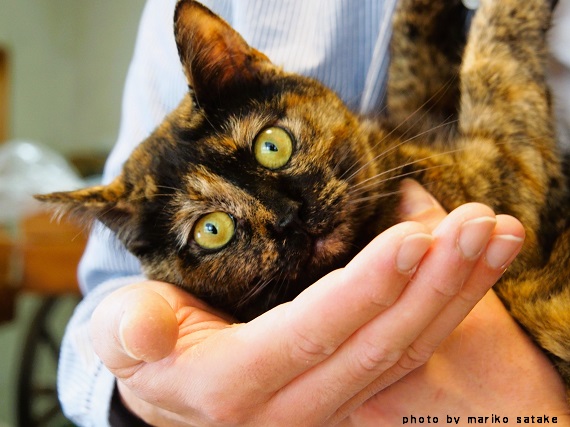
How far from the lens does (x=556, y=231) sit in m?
1.09

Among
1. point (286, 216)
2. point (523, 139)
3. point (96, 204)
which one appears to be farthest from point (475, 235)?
point (96, 204)

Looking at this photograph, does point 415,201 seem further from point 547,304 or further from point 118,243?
point 118,243

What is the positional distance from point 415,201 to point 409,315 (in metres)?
0.41

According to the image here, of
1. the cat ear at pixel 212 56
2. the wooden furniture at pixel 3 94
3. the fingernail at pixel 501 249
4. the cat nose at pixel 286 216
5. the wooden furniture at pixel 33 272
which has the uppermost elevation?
the cat ear at pixel 212 56

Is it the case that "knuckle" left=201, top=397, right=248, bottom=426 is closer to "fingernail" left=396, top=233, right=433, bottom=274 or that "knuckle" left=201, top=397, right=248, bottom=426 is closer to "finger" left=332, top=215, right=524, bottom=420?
"finger" left=332, top=215, right=524, bottom=420

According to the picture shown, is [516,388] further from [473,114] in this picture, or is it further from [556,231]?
[473,114]

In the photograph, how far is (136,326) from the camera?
2.10 feet

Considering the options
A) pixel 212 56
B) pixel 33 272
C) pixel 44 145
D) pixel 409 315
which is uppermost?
pixel 212 56

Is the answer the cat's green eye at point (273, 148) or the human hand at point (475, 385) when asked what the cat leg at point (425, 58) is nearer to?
the cat's green eye at point (273, 148)

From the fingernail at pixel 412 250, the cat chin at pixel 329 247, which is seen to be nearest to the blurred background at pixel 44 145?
the cat chin at pixel 329 247

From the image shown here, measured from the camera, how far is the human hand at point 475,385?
0.86 metres

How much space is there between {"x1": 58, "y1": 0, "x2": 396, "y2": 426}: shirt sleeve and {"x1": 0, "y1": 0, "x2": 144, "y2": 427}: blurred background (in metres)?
1.42

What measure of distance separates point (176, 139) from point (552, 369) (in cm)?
84

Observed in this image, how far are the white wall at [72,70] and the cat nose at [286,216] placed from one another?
424 cm
